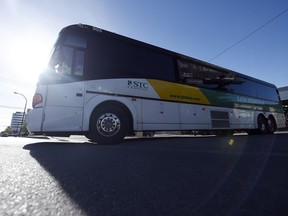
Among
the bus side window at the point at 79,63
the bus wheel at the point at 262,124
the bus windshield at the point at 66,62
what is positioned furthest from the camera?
the bus wheel at the point at 262,124

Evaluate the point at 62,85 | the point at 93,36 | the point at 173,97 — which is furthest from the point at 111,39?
the point at 173,97

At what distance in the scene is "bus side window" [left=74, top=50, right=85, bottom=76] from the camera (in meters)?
4.57

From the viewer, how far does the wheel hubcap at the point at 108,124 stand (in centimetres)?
460

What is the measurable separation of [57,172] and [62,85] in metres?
3.03

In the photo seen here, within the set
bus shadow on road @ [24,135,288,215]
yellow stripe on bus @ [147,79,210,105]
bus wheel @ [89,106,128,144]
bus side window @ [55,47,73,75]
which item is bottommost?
bus shadow on road @ [24,135,288,215]

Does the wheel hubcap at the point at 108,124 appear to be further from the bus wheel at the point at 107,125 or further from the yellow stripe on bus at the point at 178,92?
the yellow stripe on bus at the point at 178,92

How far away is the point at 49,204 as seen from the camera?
1.05m

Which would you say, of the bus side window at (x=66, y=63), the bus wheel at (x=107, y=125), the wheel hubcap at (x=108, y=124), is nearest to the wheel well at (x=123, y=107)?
the bus wheel at (x=107, y=125)

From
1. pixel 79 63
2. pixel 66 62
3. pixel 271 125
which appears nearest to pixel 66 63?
pixel 66 62

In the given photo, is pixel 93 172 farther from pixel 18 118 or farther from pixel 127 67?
pixel 18 118

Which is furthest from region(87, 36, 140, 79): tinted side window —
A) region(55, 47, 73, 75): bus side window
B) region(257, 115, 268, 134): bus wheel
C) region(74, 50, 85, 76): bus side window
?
region(257, 115, 268, 134): bus wheel

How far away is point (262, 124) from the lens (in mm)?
9594

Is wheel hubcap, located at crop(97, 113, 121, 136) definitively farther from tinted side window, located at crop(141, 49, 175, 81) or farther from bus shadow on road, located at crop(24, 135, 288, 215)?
bus shadow on road, located at crop(24, 135, 288, 215)

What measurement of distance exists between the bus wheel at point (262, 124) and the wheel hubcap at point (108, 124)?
7895mm
